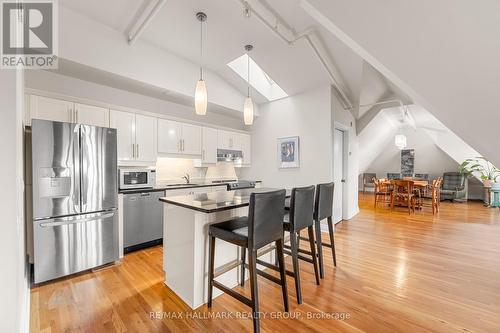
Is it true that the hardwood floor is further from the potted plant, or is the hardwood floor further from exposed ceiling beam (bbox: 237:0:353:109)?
the potted plant

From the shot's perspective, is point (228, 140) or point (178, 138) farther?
point (228, 140)

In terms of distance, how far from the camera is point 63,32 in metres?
2.51

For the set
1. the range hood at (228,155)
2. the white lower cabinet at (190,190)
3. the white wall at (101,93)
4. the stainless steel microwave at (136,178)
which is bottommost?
the white lower cabinet at (190,190)

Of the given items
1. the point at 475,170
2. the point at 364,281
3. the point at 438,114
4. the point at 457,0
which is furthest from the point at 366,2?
the point at 475,170

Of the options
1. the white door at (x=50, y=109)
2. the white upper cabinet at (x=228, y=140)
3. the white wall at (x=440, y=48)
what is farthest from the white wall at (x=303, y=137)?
the white door at (x=50, y=109)

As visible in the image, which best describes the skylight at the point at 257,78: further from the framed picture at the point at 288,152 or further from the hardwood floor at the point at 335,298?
the hardwood floor at the point at 335,298

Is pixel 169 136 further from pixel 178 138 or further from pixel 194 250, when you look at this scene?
pixel 194 250

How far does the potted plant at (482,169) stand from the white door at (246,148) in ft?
24.4

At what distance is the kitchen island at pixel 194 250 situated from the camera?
1.96 metres

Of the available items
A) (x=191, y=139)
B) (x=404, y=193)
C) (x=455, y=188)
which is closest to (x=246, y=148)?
(x=191, y=139)

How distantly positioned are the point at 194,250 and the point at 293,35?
315 cm

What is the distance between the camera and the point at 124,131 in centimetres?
331

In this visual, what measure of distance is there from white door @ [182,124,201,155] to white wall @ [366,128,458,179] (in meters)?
8.76

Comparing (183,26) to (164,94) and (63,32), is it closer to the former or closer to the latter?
(164,94)
